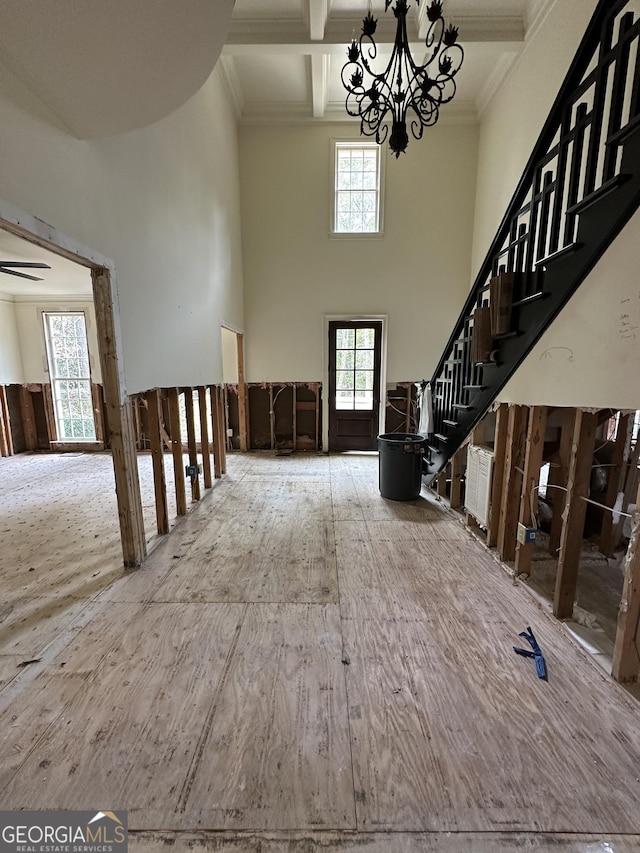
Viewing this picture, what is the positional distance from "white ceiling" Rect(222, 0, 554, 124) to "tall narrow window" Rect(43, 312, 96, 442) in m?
4.81

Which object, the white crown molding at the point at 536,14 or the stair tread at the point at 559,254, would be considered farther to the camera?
the white crown molding at the point at 536,14

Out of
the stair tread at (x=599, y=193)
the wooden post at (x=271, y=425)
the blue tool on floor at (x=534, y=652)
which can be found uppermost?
the stair tread at (x=599, y=193)

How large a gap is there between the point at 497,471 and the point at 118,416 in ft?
9.23

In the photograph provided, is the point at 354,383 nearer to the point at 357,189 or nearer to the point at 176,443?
the point at 357,189

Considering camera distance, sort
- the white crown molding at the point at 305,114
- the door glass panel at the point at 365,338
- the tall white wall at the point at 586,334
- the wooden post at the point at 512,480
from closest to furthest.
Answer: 1. the tall white wall at the point at 586,334
2. the wooden post at the point at 512,480
3. the white crown molding at the point at 305,114
4. the door glass panel at the point at 365,338

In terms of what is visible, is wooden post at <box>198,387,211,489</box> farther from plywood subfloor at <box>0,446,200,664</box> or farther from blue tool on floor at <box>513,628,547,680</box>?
blue tool on floor at <box>513,628,547,680</box>

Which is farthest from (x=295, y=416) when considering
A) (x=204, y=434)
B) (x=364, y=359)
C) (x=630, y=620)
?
(x=630, y=620)

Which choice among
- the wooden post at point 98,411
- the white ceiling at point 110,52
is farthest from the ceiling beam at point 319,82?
the wooden post at point 98,411

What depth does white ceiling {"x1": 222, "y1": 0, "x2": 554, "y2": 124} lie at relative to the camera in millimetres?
4062

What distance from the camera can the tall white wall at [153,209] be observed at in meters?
1.72

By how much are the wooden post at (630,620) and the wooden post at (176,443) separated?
335cm

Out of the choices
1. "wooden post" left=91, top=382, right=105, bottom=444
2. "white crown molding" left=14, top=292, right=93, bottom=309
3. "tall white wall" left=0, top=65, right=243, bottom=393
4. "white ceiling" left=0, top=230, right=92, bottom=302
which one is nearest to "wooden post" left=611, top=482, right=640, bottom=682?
"tall white wall" left=0, top=65, right=243, bottom=393

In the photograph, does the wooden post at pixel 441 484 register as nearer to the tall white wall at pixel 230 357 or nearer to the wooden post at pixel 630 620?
the wooden post at pixel 630 620

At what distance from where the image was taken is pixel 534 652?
180cm
